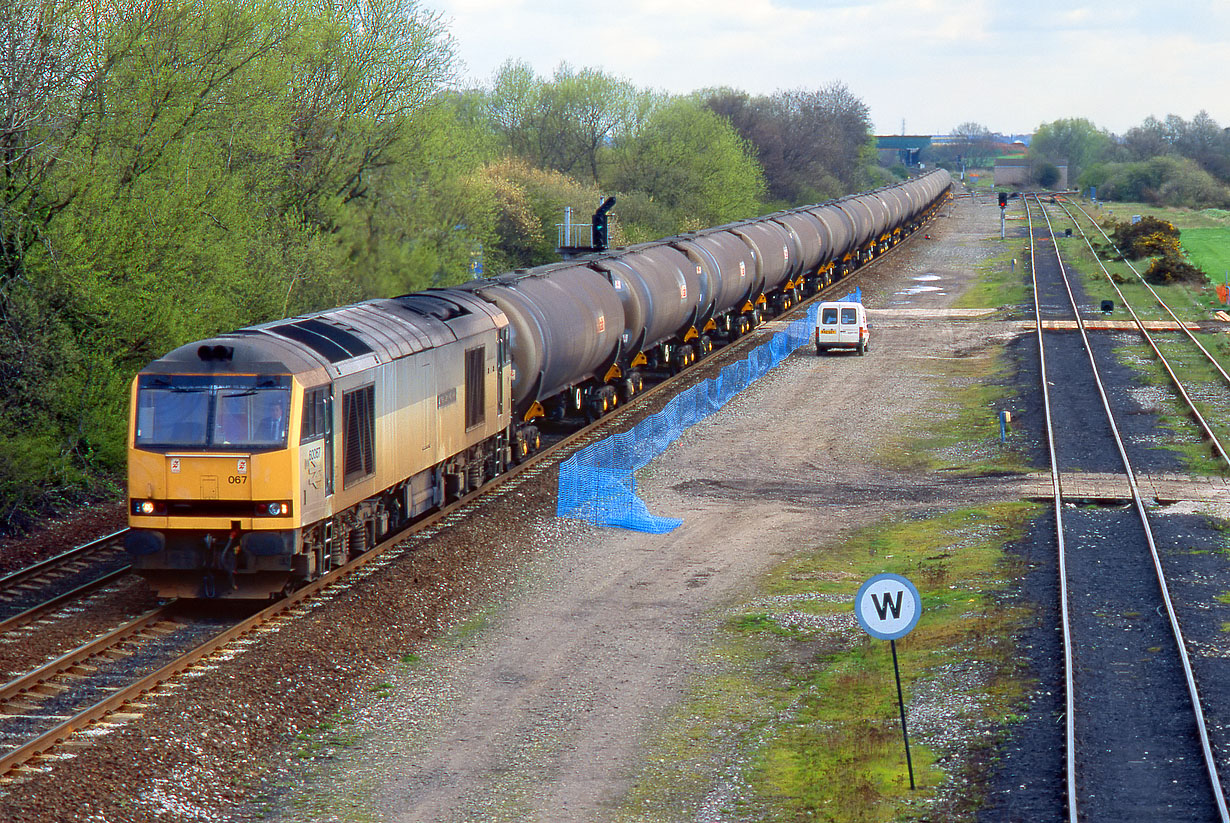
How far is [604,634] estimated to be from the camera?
17812mm

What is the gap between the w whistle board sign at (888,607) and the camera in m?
Answer: 12.8

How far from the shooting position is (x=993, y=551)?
70.8ft

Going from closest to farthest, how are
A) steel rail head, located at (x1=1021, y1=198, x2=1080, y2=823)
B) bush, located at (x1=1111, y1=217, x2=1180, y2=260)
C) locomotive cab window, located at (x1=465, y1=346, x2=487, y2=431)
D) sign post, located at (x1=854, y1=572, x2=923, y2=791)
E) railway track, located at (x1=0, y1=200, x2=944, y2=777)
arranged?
steel rail head, located at (x1=1021, y1=198, x2=1080, y2=823)
sign post, located at (x1=854, y1=572, x2=923, y2=791)
railway track, located at (x1=0, y1=200, x2=944, y2=777)
locomotive cab window, located at (x1=465, y1=346, x2=487, y2=431)
bush, located at (x1=1111, y1=217, x2=1180, y2=260)

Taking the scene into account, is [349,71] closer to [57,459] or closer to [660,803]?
[57,459]

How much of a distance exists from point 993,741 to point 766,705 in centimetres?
266

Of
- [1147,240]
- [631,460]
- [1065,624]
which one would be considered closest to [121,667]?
[1065,624]

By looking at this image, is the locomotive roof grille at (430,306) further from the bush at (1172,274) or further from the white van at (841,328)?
the bush at (1172,274)

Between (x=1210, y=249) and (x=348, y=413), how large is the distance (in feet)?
288

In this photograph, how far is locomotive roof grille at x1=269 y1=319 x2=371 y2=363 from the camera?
1848cm

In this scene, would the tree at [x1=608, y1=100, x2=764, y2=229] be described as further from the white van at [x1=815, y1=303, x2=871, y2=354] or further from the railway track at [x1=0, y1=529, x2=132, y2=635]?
the railway track at [x1=0, y1=529, x2=132, y2=635]

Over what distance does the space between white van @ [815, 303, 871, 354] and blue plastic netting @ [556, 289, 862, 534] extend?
15.2ft

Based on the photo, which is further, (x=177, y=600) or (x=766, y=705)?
(x=177, y=600)

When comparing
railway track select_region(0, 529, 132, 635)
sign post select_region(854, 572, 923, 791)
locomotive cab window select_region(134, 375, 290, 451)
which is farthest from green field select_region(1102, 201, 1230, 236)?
sign post select_region(854, 572, 923, 791)

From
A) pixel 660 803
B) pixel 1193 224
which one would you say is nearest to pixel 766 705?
pixel 660 803
